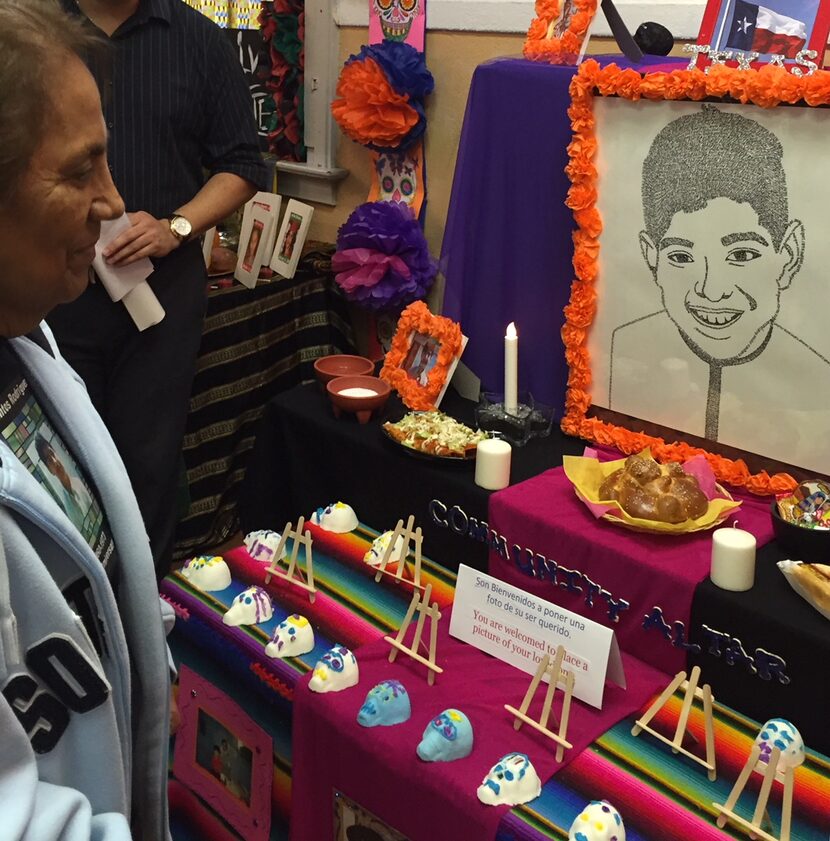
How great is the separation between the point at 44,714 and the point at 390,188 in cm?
204

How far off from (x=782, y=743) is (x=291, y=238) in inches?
78.2

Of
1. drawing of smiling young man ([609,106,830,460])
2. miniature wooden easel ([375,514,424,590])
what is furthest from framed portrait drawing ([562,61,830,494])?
miniature wooden easel ([375,514,424,590])

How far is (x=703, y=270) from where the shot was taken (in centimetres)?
159

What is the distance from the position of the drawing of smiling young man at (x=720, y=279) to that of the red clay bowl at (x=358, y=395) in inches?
20.9

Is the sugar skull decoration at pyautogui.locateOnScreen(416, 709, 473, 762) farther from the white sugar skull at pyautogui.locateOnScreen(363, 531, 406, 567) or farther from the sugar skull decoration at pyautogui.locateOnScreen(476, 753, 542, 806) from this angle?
the white sugar skull at pyautogui.locateOnScreen(363, 531, 406, 567)

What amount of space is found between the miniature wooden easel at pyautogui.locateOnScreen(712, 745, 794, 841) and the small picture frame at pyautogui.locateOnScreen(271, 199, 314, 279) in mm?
1955

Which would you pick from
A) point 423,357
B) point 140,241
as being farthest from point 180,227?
point 423,357

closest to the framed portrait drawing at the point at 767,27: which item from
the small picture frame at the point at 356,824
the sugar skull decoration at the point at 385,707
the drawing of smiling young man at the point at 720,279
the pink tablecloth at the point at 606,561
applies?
the drawing of smiling young man at the point at 720,279

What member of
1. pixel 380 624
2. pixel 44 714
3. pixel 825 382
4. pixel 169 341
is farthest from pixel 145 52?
pixel 44 714

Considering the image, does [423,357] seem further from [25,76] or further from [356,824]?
[25,76]

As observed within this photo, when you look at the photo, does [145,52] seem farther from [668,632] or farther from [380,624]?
[668,632]

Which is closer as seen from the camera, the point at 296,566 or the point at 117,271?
the point at 296,566

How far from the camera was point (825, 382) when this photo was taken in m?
1.50

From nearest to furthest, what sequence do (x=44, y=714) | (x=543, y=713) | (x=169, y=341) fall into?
1. (x=44, y=714)
2. (x=543, y=713)
3. (x=169, y=341)
